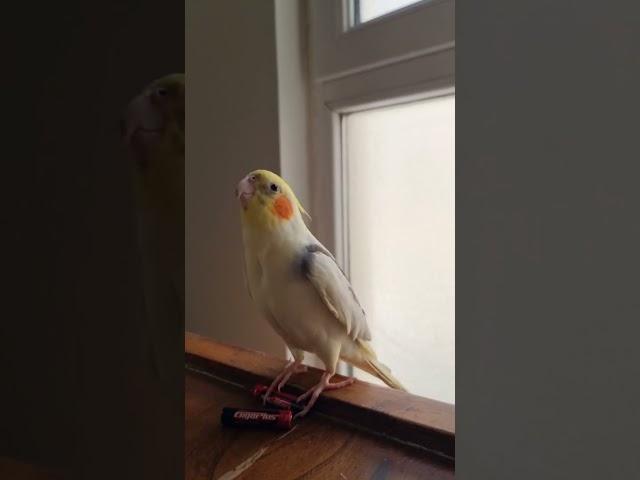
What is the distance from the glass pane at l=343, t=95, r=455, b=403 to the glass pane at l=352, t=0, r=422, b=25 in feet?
0.42

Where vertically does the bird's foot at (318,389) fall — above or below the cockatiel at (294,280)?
below

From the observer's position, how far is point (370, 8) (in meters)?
0.72

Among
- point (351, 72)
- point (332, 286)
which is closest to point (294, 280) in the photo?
point (332, 286)

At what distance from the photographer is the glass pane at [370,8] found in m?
0.69

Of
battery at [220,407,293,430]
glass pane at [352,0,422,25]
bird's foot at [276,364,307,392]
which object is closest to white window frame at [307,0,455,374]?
glass pane at [352,0,422,25]
